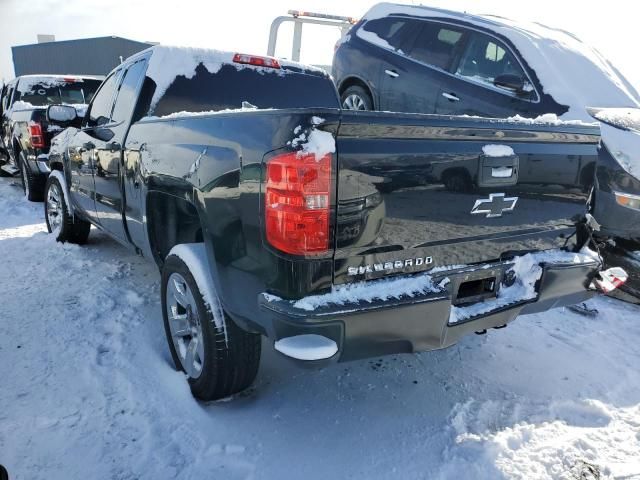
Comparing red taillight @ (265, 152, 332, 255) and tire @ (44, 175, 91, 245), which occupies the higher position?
red taillight @ (265, 152, 332, 255)

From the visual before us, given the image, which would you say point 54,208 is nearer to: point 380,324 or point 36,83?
point 36,83

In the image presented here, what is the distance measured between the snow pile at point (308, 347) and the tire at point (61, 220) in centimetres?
412

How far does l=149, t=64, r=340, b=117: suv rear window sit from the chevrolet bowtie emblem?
178 cm

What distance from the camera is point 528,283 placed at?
2570mm

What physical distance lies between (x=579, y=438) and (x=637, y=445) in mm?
285

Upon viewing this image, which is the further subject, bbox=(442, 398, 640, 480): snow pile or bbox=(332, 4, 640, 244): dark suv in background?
bbox=(332, 4, 640, 244): dark suv in background

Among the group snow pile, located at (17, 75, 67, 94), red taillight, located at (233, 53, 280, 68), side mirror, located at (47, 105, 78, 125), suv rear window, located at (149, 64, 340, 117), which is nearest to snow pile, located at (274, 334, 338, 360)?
suv rear window, located at (149, 64, 340, 117)

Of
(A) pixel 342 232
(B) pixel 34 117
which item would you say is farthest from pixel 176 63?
(B) pixel 34 117

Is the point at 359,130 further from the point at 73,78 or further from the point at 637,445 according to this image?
the point at 73,78

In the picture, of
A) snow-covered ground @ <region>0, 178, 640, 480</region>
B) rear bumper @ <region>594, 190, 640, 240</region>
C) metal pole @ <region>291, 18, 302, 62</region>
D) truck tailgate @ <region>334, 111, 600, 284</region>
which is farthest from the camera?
metal pole @ <region>291, 18, 302, 62</region>

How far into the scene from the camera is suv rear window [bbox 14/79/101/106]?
8.85 metres

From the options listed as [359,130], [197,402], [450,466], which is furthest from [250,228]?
[450,466]

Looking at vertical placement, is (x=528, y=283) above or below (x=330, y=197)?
below

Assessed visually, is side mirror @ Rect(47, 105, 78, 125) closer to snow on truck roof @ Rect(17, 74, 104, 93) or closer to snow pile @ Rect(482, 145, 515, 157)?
snow pile @ Rect(482, 145, 515, 157)
